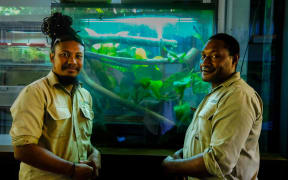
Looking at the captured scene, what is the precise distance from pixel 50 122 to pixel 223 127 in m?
1.35

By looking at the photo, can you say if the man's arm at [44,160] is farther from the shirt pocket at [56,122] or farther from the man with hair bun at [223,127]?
the man with hair bun at [223,127]

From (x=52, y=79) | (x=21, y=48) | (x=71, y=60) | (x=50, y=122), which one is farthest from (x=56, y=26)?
(x=21, y=48)

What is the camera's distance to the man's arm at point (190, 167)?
5.73ft

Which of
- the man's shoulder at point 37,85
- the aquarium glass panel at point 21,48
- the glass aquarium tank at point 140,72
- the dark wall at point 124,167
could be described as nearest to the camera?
the man's shoulder at point 37,85

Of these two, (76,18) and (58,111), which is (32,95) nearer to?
(58,111)

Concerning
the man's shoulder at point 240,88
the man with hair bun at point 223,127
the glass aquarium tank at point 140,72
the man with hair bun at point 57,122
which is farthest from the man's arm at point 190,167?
the glass aquarium tank at point 140,72

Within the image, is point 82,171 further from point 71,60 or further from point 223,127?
point 223,127

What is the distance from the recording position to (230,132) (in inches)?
63.0

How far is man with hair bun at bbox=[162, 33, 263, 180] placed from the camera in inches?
63.2

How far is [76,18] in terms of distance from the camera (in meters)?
2.89

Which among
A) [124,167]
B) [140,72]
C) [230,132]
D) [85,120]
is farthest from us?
[140,72]

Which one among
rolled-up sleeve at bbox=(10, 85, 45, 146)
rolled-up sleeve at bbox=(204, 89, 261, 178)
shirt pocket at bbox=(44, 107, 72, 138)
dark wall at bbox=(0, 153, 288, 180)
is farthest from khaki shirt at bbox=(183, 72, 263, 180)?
rolled-up sleeve at bbox=(10, 85, 45, 146)

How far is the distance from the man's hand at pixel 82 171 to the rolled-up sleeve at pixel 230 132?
3.07 ft

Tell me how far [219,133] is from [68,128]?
1.23m
